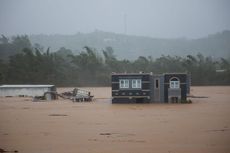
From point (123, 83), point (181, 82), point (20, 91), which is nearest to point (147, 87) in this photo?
point (123, 83)

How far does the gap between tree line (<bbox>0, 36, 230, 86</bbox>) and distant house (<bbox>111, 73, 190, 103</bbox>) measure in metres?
21.8

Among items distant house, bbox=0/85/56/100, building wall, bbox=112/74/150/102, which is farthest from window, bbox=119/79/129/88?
distant house, bbox=0/85/56/100

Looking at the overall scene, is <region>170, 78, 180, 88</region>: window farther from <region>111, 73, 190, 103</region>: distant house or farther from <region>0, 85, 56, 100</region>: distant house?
<region>0, 85, 56, 100</region>: distant house

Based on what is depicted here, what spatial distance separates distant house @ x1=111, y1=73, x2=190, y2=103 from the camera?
23.9m

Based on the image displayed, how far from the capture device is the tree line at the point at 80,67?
48.0 metres

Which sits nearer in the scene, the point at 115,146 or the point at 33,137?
the point at 115,146

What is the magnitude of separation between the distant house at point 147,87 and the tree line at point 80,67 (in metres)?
21.8

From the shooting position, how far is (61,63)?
55000mm

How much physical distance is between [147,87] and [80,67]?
33794 millimetres

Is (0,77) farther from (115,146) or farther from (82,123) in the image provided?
(115,146)

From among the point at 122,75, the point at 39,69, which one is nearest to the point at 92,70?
the point at 39,69

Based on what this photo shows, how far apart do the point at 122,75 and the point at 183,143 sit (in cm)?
1507

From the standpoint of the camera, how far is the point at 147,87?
23.8 meters

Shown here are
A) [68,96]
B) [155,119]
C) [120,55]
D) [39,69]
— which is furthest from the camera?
[120,55]
